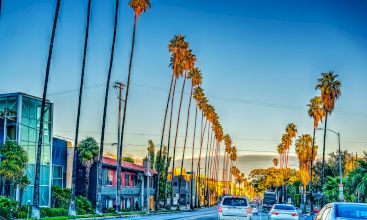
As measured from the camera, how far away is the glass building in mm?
47594

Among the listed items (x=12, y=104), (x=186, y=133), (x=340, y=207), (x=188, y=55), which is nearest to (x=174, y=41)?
(x=188, y=55)

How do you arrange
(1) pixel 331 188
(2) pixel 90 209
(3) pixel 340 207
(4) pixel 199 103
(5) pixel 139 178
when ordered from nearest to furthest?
(3) pixel 340 207 < (2) pixel 90 209 < (1) pixel 331 188 < (5) pixel 139 178 < (4) pixel 199 103

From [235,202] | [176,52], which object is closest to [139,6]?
[176,52]

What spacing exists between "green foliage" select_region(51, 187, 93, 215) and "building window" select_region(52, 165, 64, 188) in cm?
146

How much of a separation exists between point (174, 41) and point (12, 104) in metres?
30.7

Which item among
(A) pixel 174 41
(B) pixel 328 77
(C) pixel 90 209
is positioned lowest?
(C) pixel 90 209

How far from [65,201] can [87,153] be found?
9987 millimetres

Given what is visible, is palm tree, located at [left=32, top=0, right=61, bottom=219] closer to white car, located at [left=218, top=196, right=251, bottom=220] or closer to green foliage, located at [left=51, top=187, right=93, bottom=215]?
green foliage, located at [left=51, top=187, right=93, bottom=215]

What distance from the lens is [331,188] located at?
241ft

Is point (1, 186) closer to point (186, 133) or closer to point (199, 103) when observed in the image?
point (186, 133)

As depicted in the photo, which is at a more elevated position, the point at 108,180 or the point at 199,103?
the point at 199,103

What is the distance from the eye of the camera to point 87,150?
63.2m

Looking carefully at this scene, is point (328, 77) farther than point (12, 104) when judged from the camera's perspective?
Yes

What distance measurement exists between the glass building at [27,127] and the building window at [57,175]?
379cm
